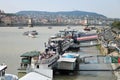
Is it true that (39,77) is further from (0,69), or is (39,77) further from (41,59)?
(41,59)

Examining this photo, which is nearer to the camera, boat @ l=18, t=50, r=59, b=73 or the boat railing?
boat @ l=18, t=50, r=59, b=73

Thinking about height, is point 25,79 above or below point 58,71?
above

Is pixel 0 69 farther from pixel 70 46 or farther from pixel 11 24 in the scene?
pixel 11 24

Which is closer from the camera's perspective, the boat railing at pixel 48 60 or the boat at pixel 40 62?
the boat at pixel 40 62

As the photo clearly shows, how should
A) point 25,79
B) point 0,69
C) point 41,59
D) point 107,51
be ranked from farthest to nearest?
point 107,51 → point 41,59 → point 0,69 → point 25,79

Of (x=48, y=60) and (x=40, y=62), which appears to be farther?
(x=48, y=60)

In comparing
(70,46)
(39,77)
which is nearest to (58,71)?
(39,77)

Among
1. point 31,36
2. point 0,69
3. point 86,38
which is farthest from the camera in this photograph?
point 31,36

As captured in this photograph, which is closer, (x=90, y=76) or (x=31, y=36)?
(x=90, y=76)

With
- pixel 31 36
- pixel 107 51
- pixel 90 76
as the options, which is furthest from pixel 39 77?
pixel 31 36

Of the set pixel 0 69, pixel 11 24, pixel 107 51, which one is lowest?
pixel 11 24
